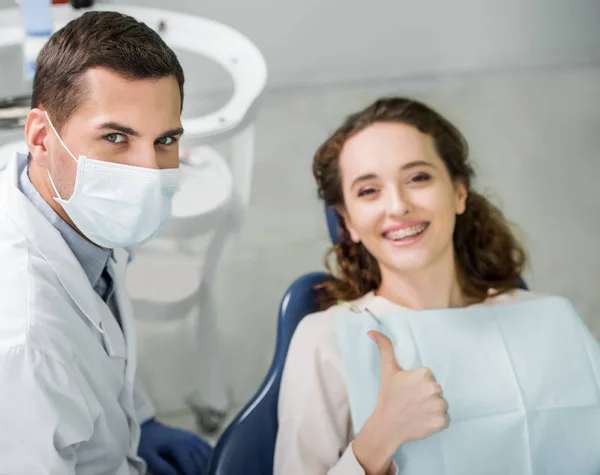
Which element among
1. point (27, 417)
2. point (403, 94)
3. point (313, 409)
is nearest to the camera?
point (27, 417)

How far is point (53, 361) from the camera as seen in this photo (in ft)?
3.54

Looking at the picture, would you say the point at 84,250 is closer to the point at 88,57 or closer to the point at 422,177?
the point at 88,57

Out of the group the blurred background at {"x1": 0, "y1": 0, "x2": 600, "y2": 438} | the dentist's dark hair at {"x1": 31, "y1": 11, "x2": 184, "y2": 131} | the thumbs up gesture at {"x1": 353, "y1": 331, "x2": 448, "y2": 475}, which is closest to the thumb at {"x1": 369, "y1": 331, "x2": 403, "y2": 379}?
Answer: the thumbs up gesture at {"x1": 353, "y1": 331, "x2": 448, "y2": 475}

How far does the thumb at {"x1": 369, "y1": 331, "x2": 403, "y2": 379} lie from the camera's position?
1.42m

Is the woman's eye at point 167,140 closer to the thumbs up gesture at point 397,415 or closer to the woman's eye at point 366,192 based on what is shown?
the woman's eye at point 366,192

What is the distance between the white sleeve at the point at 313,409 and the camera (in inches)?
53.9

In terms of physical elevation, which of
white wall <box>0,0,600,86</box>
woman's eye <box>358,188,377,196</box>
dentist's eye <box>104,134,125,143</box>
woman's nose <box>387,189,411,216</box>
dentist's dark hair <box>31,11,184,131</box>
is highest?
white wall <box>0,0,600,86</box>

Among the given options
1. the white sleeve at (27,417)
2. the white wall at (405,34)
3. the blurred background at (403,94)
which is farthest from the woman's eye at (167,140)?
the white wall at (405,34)

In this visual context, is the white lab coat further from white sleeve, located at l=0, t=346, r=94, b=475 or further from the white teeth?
the white teeth

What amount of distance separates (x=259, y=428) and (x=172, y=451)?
0.72 feet

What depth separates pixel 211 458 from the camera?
1.41m

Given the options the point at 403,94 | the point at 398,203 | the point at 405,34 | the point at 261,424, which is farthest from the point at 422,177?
the point at 405,34

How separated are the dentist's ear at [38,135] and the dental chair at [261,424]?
593 millimetres

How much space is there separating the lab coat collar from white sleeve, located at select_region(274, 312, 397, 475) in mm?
376
